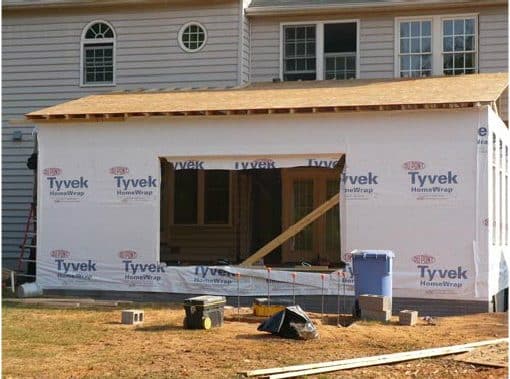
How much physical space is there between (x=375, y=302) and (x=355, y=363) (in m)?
3.90

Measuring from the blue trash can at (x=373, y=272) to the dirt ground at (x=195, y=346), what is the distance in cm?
79

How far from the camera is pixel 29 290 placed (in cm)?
1648

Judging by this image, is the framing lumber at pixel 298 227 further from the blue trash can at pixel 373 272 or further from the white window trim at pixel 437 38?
the white window trim at pixel 437 38

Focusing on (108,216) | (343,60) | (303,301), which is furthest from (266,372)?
(343,60)

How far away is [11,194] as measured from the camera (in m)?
22.2

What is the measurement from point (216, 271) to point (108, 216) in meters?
2.37

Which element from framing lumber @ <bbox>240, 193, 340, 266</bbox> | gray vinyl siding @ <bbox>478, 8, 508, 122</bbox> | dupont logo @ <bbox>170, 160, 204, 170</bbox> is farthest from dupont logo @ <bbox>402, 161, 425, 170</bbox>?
gray vinyl siding @ <bbox>478, 8, 508, 122</bbox>

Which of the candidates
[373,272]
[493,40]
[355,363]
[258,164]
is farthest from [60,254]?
[493,40]

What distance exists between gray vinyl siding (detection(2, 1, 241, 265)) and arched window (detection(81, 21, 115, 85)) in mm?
165

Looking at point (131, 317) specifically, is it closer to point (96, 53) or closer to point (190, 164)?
point (190, 164)

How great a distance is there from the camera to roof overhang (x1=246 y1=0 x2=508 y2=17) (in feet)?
65.6

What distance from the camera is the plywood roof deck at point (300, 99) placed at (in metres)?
14.9

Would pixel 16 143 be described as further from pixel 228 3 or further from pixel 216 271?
pixel 216 271

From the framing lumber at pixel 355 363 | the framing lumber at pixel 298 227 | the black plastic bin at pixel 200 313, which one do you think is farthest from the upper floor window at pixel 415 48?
the framing lumber at pixel 355 363
